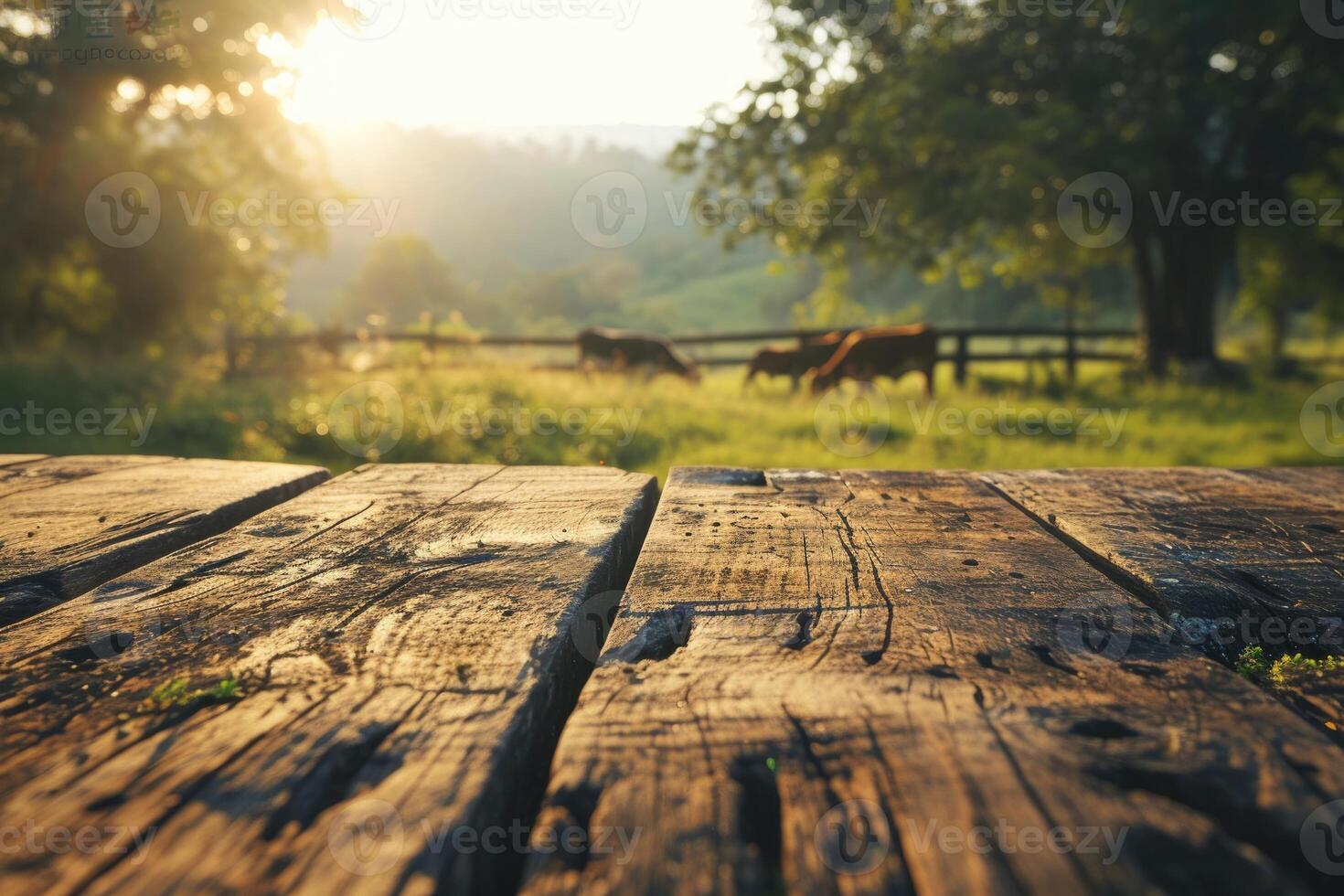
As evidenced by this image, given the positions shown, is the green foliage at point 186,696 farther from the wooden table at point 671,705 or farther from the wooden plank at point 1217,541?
the wooden plank at point 1217,541

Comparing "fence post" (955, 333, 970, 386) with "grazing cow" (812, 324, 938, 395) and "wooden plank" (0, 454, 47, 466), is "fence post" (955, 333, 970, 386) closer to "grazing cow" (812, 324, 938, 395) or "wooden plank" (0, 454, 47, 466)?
"grazing cow" (812, 324, 938, 395)

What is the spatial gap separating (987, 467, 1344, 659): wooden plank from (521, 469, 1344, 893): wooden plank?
10 cm

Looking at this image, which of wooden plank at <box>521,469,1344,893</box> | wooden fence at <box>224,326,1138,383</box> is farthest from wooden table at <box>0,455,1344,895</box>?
wooden fence at <box>224,326,1138,383</box>

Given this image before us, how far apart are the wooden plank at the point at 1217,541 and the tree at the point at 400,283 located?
56821 millimetres

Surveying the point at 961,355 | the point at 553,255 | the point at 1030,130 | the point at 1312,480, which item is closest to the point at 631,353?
the point at 961,355

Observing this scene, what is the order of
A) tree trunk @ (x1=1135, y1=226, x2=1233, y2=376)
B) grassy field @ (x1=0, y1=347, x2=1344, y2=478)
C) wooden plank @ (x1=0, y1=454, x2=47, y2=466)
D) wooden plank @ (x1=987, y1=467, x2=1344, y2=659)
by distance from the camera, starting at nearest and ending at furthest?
wooden plank @ (x1=987, y1=467, x2=1344, y2=659) → wooden plank @ (x1=0, y1=454, x2=47, y2=466) → grassy field @ (x1=0, y1=347, x2=1344, y2=478) → tree trunk @ (x1=1135, y1=226, x2=1233, y2=376)

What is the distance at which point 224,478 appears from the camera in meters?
1.95

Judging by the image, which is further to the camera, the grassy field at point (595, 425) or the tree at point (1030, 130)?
the tree at point (1030, 130)

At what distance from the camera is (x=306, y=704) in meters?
0.90

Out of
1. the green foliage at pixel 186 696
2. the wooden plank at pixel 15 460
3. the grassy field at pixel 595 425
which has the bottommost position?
the grassy field at pixel 595 425

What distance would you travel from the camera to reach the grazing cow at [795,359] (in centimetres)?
1459

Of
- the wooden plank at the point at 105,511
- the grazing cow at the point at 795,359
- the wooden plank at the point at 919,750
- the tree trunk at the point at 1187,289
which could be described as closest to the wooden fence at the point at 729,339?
the tree trunk at the point at 1187,289

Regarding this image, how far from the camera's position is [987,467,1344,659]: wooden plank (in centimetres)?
112

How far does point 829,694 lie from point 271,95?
15.4m
